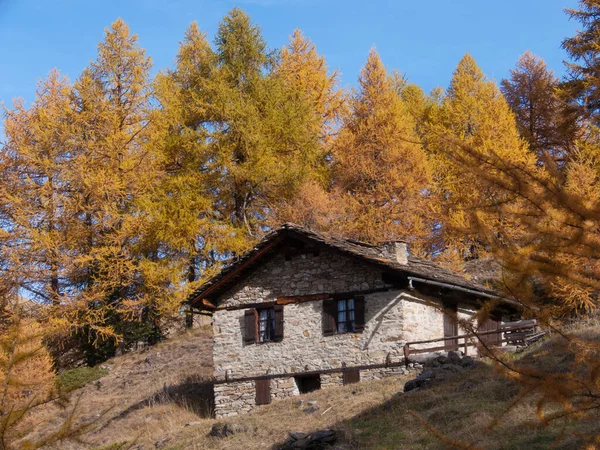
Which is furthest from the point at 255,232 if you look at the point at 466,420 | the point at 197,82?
the point at 466,420

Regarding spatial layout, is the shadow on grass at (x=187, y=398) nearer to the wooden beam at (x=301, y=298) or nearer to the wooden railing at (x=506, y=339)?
the wooden beam at (x=301, y=298)

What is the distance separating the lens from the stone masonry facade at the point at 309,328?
2139cm

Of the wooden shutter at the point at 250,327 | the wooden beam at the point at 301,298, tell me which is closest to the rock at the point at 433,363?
the wooden beam at the point at 301,298

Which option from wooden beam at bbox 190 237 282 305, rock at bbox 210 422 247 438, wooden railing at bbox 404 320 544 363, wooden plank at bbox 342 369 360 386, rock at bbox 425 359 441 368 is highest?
wooden beam at bbox 190 237 282 305

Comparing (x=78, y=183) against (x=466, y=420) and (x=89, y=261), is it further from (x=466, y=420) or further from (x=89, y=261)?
(x=466, y=420)

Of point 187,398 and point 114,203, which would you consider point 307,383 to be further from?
point 114,203

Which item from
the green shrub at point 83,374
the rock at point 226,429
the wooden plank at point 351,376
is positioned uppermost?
the wooden plank at point 351,376

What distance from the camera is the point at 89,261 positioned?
28.3 meters

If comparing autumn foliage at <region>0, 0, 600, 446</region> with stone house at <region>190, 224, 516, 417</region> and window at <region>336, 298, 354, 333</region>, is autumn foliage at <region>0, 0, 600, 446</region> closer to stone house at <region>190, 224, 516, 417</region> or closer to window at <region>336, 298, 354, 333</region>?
stone house at <region>190, 224, 516, 417</region>

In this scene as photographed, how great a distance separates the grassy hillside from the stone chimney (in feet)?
13.3

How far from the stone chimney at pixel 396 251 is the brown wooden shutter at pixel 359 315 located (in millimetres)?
1805

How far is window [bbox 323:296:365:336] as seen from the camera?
2192 centimetres

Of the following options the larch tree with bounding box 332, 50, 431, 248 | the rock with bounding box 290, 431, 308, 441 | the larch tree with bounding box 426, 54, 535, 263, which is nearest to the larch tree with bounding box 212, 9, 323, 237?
the larch tree with bounding box 332, 50, 431, 248

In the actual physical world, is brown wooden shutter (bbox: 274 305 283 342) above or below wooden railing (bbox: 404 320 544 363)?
above
